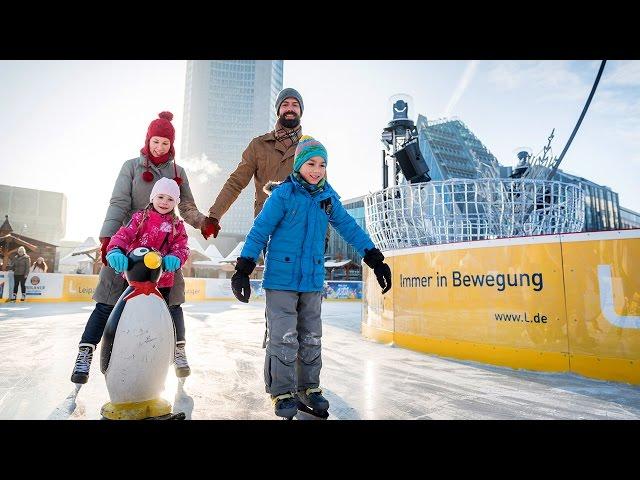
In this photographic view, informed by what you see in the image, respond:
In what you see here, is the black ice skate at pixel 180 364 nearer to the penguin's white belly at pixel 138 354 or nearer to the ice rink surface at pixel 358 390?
the ice rink surface at pixel 358 390

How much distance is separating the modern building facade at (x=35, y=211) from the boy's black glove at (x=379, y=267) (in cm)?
7114

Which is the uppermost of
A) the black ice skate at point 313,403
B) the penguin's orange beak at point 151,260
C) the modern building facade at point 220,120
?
the modern building facade at point 220,120

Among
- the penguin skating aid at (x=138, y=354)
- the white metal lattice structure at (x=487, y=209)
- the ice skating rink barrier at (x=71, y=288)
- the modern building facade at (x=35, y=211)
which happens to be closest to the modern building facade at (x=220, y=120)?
the modern building facade at (x=35, y=211)

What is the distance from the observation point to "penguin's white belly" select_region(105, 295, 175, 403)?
4.30 feet

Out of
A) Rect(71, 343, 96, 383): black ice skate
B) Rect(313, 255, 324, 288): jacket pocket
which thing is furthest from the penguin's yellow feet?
Rect(313, 255, 324, 288): jacket pocket

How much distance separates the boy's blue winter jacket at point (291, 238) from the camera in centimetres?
169

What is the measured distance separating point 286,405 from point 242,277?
0.62 m

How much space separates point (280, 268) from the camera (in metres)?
1.71

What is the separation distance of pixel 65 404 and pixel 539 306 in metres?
3.19

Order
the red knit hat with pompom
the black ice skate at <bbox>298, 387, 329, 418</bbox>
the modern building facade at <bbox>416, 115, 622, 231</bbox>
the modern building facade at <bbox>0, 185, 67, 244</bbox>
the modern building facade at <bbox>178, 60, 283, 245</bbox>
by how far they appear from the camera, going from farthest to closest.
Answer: the modern building facade at <bbox>178, 60, 283, 245</bbox> → the modern building facade at <bbox>0, 185, 67, 244</bbox> → the modern building facade at <bbox>416, 115, 622, 231</bbox> → the red knit hat with pompom → the black ice skate at <bbox>298, 387, 329, 418</bbox>

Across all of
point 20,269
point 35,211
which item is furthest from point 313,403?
point 35,211

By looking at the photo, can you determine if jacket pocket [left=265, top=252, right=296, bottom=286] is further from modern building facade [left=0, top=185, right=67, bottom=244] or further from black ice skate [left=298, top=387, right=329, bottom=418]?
modern building facade [left=0, top=185, right=67, bottom=244]
